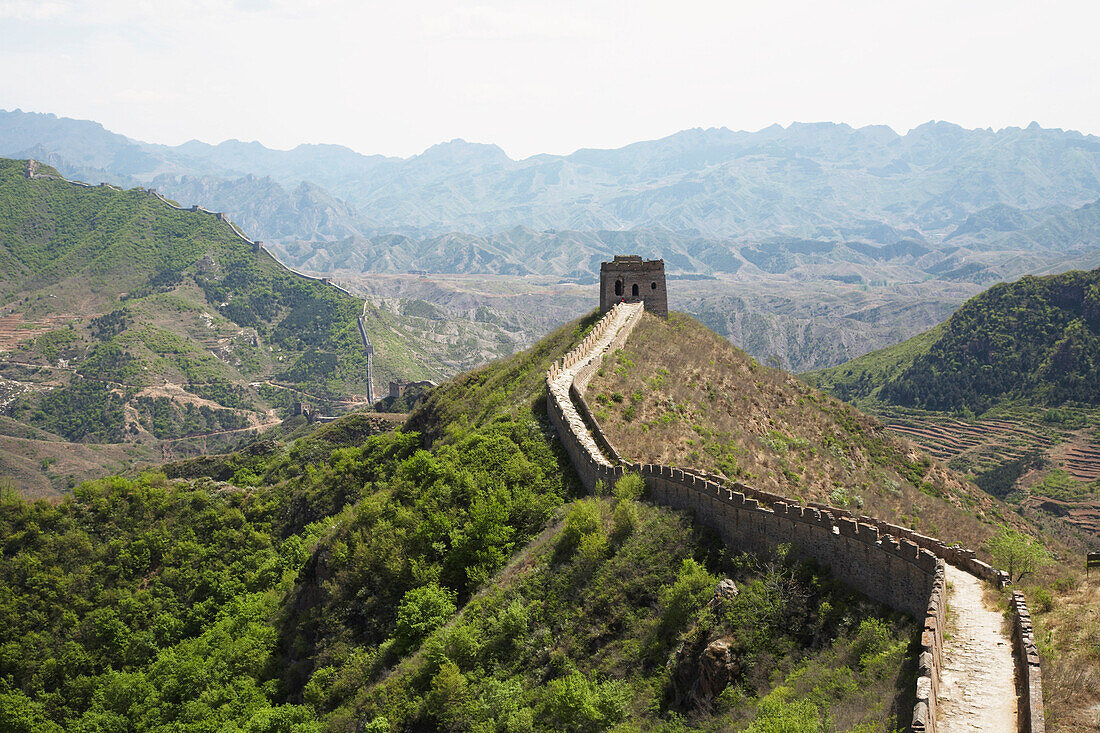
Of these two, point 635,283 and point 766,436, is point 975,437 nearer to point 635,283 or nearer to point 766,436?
point 635,283

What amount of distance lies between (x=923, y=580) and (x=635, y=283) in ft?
190

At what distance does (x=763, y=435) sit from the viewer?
52.1 m

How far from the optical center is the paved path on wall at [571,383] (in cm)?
3981

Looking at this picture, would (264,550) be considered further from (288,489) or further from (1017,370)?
(1017,370)

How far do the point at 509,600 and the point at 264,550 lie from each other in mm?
39009

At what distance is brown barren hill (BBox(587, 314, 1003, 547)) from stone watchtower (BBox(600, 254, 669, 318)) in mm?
9515

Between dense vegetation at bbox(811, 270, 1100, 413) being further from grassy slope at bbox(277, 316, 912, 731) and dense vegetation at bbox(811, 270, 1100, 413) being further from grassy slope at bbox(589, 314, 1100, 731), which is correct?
grassy slope at bbox(277, 316, 912, 731)

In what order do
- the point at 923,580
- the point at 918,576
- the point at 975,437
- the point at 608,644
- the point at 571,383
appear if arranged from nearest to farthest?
1. the point at 923,580
2. the point at 918,576
3. the point at 608,644
4. the point at 571,383
5. the point at 975,437

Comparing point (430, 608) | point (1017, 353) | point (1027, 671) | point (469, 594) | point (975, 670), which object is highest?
point (1027, 671)

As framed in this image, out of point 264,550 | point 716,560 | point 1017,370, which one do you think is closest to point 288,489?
point 264,550

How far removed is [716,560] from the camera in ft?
91.6

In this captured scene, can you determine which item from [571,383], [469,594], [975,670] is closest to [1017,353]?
[571,383]

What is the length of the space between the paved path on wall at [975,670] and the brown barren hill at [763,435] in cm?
2059

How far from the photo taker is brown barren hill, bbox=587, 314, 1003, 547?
1729 inches
